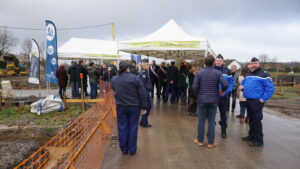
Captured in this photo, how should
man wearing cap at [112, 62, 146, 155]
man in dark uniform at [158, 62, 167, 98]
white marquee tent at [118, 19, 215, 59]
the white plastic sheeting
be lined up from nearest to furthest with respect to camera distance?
man wearing cap at [112, 62, 146, 155]
white marquee tent at [118, 19, 215, 59]
the white plastic sheeting
man in dark uniform at [158, 62, 167, 98]

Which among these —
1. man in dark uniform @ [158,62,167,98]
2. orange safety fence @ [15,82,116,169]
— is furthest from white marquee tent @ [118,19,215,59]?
orange safety fence @ [15,82,116,169]

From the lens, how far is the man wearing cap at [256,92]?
12.4 feet

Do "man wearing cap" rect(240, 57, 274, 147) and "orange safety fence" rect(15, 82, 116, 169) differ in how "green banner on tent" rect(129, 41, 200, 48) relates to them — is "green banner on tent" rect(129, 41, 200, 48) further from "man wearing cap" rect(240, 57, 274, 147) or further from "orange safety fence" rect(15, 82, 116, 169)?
"orange safety fence" rect(15, 82, 116, 169)

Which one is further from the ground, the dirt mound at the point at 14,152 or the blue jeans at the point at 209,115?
the blue jeans at the point at 209,115

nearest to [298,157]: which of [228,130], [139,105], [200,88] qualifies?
[228,130]

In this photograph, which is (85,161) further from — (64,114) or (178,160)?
(64,114)

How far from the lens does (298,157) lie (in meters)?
3.69

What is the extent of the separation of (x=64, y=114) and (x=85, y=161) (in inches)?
204

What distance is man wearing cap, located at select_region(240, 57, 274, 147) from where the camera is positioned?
12.4ft

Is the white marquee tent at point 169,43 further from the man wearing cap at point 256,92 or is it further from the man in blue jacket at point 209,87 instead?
the man in blue jacket at point 209,87

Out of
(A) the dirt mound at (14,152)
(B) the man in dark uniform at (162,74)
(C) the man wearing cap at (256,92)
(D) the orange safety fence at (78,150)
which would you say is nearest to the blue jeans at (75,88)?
(B) the man in dark uniform at (162,74)

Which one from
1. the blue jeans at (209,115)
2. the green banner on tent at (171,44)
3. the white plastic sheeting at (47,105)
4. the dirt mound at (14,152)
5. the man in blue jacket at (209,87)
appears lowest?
the dirt mound at (14,152)

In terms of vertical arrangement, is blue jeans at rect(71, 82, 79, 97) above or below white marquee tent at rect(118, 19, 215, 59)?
below

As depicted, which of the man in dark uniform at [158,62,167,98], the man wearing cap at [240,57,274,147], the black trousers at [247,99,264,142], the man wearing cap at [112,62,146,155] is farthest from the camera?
the man in dark uniform at [158,62,167,98]
